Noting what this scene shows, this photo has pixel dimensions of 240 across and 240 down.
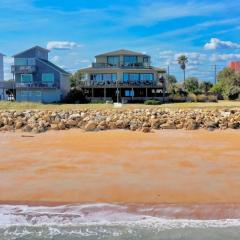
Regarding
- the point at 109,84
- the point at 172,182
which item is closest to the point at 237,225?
the point at 172,182

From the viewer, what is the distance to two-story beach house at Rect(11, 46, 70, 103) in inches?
2398

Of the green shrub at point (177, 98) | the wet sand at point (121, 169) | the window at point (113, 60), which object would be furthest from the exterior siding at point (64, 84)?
the wet sand at point (121, 169)

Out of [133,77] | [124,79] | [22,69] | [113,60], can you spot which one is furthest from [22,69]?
[133,77]

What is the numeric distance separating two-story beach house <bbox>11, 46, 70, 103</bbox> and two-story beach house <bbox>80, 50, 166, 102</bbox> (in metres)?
3.93

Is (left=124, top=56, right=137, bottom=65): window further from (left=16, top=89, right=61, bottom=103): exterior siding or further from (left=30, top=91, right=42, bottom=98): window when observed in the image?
(left=30, top=91, right=42, bottom=98): window

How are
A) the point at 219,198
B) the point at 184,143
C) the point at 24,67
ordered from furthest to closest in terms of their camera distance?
the point at 24,67 → the point at 184,143 → the point at 219,198

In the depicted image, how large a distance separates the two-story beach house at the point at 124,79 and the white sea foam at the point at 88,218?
52636 mm

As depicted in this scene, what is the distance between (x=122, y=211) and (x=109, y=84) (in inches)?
2121

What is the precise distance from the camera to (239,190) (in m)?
11.1

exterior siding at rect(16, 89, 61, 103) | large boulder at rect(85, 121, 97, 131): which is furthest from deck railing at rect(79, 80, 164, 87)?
large boulder at rect(85, 121, 97, 131)

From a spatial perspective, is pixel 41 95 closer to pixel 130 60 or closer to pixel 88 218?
pixel 130 60

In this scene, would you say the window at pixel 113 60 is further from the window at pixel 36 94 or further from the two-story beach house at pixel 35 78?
the window at pixel 36 94

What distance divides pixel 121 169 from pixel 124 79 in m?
51.0

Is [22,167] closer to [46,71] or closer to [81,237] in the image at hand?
[81,237]
